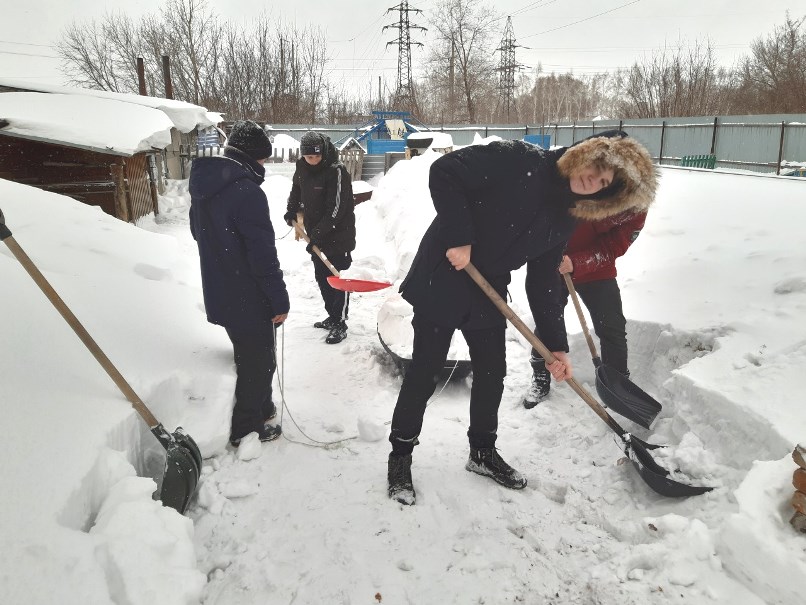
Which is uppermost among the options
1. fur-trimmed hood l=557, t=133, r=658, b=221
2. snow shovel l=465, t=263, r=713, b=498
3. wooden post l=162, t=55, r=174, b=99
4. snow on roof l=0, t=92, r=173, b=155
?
wooden post l=162, t=55, r=174, b=99

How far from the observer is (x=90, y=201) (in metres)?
7.27

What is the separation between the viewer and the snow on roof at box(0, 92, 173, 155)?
6457 millimetres

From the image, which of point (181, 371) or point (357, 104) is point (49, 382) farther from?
point (357, 104)

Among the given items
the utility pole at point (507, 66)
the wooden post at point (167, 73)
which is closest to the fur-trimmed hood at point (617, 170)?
the wooden post at point (167, 73)

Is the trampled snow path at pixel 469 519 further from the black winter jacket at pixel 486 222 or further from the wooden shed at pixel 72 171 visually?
the wooden shed at pixel 72 171

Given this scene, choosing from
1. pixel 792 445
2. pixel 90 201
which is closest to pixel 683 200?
pixel 792 445

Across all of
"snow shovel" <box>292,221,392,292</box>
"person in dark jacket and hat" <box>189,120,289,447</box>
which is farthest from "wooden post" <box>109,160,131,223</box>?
"person in dark jacket and hat" <box>189,120,289,447</box>

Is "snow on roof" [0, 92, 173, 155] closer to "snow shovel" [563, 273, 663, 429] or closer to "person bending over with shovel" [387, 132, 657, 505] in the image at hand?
"person bending over with shovel" [387, 132, 657, 505]

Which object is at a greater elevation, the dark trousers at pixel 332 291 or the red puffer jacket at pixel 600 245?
the red puffer jacket at pixel 600 245

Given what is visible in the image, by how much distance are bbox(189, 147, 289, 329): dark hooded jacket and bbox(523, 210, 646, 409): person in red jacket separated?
65.3 inches

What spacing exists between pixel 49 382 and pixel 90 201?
6236mm

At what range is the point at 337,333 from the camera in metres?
4.50

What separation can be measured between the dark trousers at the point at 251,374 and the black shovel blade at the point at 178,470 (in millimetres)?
507

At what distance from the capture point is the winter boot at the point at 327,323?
4.65m
